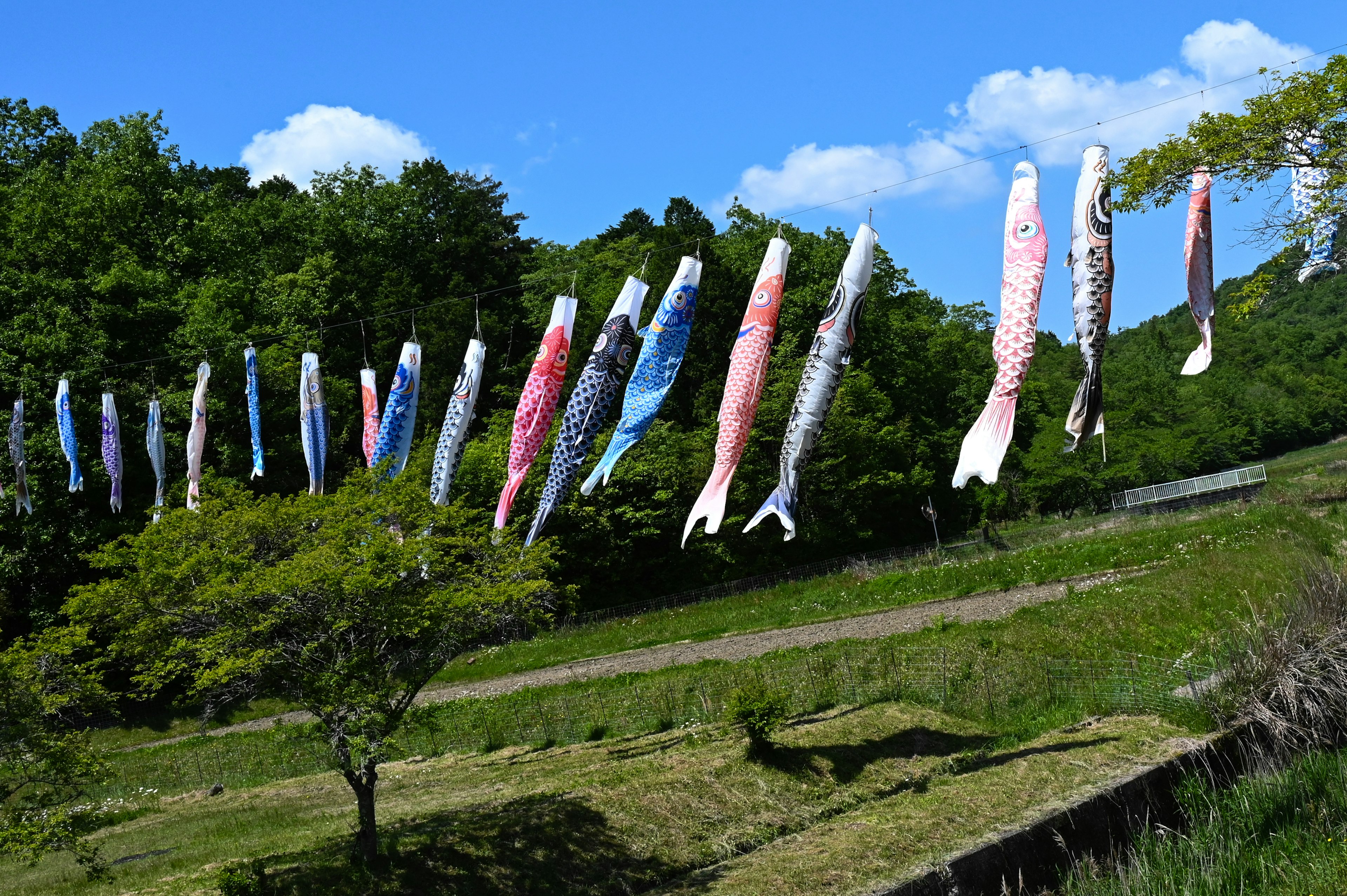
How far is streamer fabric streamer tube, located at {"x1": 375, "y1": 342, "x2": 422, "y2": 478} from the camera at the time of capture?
54.1 feet

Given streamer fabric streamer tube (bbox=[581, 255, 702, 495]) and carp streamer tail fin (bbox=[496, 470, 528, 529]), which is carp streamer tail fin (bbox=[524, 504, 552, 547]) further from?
streamer fabric streamer tube (bbox=[581, 255, 702, 495])

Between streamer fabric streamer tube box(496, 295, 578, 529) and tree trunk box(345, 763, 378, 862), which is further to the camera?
streamer fabric streamer tube box(496, 295, 578, 529)

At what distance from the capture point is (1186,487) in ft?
149

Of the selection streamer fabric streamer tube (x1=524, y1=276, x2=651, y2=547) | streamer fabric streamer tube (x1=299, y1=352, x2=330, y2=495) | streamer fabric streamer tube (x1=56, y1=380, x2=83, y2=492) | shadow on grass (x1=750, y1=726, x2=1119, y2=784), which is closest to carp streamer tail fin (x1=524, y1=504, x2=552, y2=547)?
streamer fabric streamer tube (x1=524, y1=276, x2=651, y2=547)

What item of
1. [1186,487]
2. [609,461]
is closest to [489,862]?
[609,461]

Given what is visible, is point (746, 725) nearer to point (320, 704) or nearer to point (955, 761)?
point (955, 761)

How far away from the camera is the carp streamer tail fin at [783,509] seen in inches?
437

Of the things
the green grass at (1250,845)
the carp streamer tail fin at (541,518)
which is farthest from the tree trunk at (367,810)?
the green grass at (1250,845)

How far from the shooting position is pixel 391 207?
46719mm

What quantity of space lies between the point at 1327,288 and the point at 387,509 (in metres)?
96.9

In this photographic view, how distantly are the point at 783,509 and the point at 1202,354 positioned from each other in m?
4.34

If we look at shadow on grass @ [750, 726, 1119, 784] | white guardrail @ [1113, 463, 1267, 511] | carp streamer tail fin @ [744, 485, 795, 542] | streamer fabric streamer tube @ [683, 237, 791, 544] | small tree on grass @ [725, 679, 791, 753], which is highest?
streamer fabric streamer tube @ [683, 237, 791, 544]

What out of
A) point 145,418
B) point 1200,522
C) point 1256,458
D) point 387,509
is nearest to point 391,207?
point 145,418

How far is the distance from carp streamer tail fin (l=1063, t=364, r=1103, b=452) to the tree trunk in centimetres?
749
